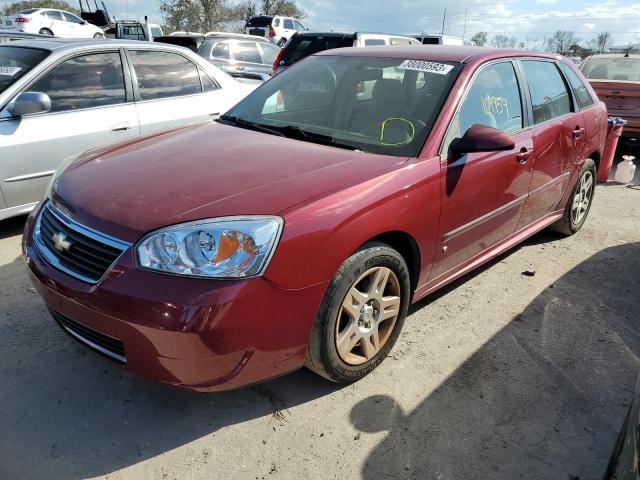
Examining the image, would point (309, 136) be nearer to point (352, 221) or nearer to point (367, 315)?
point (352, 221)

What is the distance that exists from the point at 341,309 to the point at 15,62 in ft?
12.0

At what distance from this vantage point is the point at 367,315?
2.53 m

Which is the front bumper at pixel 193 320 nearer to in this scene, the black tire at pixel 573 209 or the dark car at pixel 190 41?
the black tire at pixel 573 209

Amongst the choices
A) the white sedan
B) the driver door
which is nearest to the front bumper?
the driver door

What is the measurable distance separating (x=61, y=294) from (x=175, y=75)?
Answer: 11.3 ft

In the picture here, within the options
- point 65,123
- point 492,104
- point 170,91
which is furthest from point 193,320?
point 170,91

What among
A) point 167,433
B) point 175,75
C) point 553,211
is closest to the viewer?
point 167,433

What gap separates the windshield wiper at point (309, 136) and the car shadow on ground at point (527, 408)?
52.2 inches

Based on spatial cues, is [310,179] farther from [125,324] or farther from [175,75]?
[175,75]

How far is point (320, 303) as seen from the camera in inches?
86.5

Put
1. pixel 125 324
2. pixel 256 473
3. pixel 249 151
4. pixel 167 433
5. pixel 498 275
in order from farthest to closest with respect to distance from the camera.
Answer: pixel 498 275
pixel 249 151
pixel 167 433
pixel 256 473
pixel 125 324

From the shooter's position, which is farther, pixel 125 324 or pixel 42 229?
pixel 42 229

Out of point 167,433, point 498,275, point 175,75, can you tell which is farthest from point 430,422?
point 175,75

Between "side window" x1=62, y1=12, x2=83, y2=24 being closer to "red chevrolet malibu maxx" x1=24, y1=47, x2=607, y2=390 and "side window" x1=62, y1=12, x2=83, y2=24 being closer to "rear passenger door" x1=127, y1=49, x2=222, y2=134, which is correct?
"rear passenger door" x1=127, y1=49, x2=222, y2=134
